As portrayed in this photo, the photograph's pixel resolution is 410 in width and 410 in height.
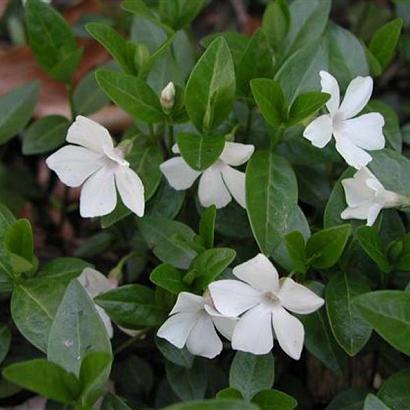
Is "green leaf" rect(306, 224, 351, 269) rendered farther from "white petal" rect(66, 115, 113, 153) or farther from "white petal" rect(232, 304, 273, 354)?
"white petal" rect(66, 115, 113, 153)

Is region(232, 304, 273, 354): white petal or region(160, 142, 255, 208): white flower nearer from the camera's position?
region(232, 304, 273, 354): white petal

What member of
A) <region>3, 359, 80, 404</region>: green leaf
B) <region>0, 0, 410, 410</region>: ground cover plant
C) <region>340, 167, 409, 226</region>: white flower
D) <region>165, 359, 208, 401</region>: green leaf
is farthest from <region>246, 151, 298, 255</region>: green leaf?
<region>3, 359, 80, 404</region>: green leaf

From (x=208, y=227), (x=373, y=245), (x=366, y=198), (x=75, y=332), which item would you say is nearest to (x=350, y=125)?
(x=366, y=198)

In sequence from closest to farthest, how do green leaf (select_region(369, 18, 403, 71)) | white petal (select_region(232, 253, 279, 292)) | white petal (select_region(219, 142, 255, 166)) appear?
white petal (select_region(232, 253, 279, 292)), white petal (select_region(219, 142, 255, 166)), green leaf (select_region(369, 18, 403, 71))

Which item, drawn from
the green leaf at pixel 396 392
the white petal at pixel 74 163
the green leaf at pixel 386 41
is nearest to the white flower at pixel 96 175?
the white petal at pixel 74 163

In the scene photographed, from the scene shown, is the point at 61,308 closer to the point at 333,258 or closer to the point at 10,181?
the point at 333,258

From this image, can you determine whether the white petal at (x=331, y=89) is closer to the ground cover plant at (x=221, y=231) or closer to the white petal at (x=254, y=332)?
the ground cover plant at (x=221, y=231)
